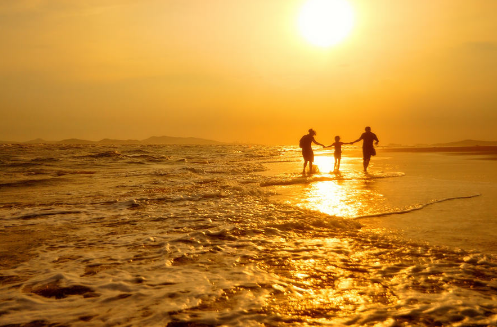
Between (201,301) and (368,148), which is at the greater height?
(368,148)

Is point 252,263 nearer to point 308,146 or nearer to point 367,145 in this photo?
point 308,146

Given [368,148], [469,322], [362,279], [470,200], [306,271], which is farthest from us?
[368,148]

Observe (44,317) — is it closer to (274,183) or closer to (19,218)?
(19,218)

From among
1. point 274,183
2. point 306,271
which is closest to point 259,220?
point 306,271

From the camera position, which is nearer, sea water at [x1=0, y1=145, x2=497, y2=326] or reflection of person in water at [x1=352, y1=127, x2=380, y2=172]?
sea water at [x1=0, y1=145, x2=497, y2=326]

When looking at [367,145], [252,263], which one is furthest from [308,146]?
[252,263]

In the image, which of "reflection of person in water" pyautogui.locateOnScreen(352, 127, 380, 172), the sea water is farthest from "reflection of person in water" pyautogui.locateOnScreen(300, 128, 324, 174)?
the sea water

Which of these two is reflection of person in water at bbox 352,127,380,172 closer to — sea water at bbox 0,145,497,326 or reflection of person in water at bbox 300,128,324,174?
reflection of person in water at bbox 300,128,324,174

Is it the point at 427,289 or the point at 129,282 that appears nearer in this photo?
the point at 427,289

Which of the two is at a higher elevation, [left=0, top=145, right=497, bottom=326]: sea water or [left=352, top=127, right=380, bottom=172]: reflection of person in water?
[left=352, top=127, right=380, bottom=172]: reflection of person in water

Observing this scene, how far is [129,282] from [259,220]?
13.4 feet

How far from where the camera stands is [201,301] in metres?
4.09

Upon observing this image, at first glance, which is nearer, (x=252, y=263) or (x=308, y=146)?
(x=252, y=263)

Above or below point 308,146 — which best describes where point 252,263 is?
below
